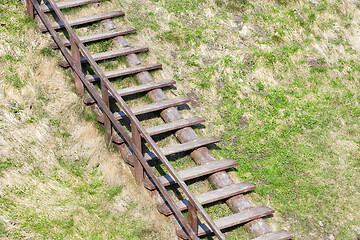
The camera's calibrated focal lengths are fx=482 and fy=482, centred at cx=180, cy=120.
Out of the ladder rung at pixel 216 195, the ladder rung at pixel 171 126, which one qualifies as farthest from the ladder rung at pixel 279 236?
the ladder rung at pixel 171 126

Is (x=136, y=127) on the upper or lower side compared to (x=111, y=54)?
lower

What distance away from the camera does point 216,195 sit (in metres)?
8.77

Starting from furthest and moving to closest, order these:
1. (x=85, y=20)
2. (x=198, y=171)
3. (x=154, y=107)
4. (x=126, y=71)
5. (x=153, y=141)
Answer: (x=85, y=20) → (x=126, y=71) → (x=154, y=107) → (x=198, y=171) → (x=153, y=141)

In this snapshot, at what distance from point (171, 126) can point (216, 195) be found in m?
1.67

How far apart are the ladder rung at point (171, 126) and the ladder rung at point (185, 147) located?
38cm

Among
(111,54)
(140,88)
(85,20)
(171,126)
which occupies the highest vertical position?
(85,20)

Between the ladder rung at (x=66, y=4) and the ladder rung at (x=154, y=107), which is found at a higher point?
the ladder rung at (x=66, y=4)

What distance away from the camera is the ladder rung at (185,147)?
910 centimetres

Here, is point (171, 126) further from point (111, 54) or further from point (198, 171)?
point (111, 54)

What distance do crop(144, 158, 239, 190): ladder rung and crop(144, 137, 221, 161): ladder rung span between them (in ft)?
1.35

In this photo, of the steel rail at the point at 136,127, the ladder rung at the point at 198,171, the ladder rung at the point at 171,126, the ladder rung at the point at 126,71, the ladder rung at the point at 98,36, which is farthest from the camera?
the ladder rung at the point at 98,36

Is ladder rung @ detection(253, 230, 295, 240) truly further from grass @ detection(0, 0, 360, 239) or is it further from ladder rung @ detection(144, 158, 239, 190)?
ladder rung @ detection(144, 158, 239, 190)

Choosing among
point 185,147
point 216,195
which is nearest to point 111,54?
point 185,147

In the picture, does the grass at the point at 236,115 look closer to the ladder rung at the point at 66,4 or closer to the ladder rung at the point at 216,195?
the ladder rung at the point at 216,195
